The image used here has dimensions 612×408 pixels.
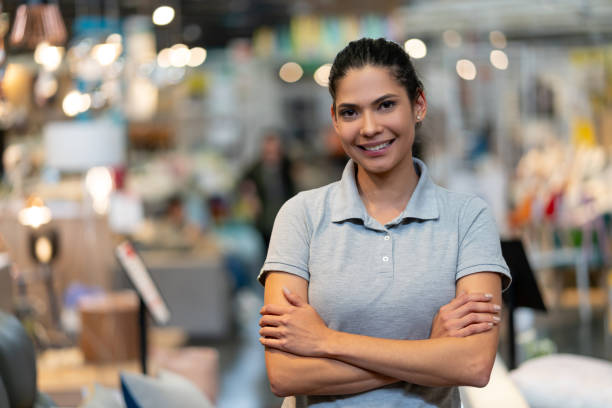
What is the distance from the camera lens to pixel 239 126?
47.5 ft

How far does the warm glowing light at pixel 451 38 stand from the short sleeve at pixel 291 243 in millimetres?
7360

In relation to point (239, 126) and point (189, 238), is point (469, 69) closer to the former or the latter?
point (189, 238)

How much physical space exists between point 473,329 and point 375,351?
0.75 ft

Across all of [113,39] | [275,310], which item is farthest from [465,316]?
[113,39]

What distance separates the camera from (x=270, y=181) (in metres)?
8.21

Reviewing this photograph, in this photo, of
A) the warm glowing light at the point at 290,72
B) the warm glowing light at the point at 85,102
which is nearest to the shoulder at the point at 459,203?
the warm glowing light at the point at 85,102

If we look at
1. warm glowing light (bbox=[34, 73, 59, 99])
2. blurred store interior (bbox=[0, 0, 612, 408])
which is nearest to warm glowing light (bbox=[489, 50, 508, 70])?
blurred store interior (bbox=[0, 0, 612, 408])

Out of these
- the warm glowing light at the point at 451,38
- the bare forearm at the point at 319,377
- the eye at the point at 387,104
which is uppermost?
the warm glowing light at the point at 451,38

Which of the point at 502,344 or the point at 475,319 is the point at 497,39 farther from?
the point at 475,319

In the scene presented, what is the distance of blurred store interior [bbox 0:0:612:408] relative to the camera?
437cm

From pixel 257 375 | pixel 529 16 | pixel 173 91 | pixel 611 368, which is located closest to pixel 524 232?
pixel 529 16

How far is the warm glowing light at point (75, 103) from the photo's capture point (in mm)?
5920

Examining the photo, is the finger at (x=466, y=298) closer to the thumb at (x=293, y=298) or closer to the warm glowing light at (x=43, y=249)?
the thumb at (x=293, y=298)

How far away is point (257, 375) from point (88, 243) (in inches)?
60.0
